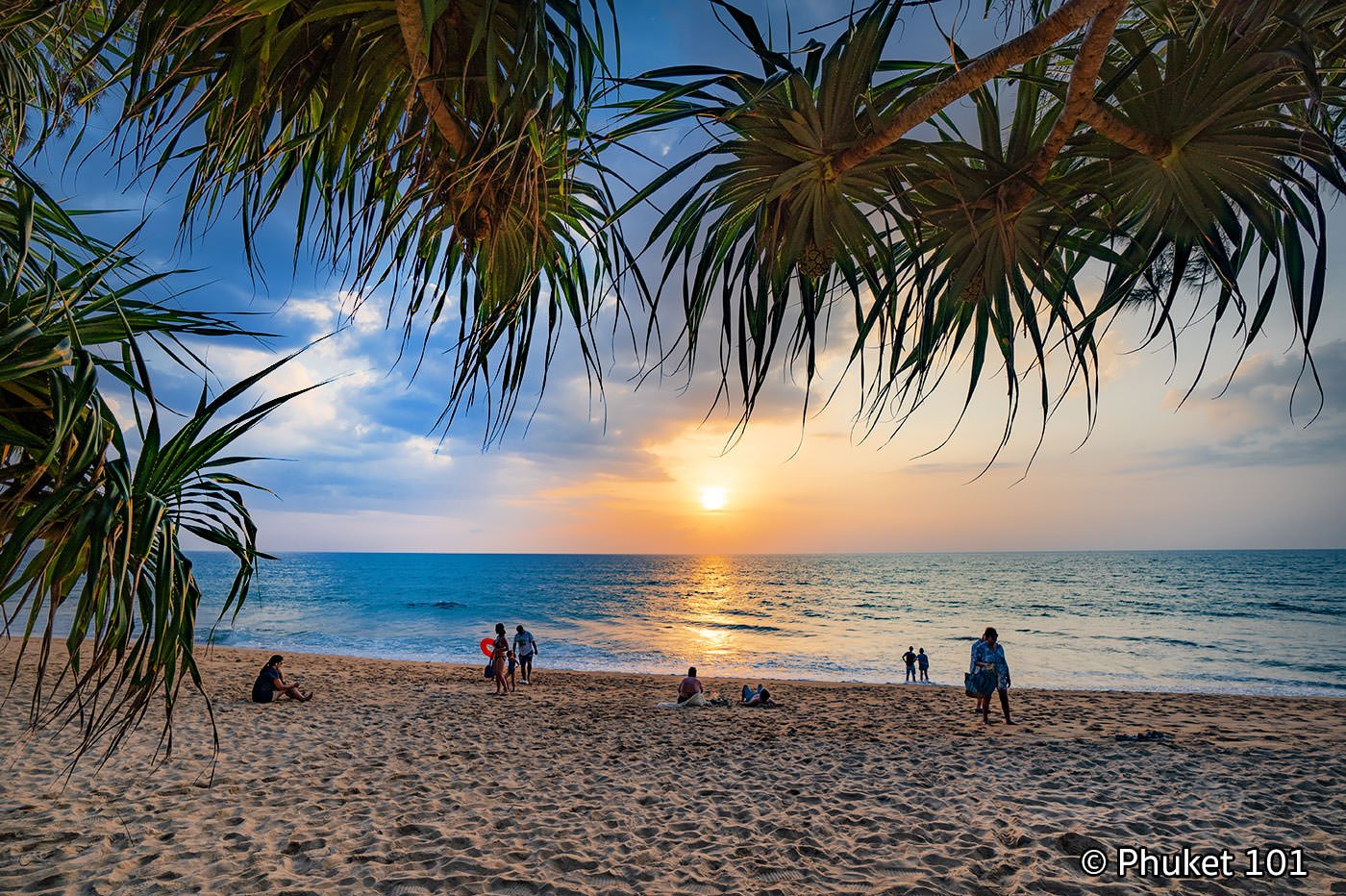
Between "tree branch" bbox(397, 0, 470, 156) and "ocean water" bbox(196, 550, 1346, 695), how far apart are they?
132 cm

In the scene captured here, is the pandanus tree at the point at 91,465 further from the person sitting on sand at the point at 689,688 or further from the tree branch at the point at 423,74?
the person sitting on sand at the point at 689,688

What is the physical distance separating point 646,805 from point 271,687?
6568 millimetres

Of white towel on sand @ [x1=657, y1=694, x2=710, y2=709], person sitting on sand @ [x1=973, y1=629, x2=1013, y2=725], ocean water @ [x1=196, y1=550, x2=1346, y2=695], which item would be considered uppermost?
person sitting on sand @ [x1=973, y1=629, x2=1013, y2=725]

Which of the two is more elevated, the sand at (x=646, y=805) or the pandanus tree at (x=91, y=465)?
the pandanus tree at (x=91, y=465)

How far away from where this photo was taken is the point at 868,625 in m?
28.8

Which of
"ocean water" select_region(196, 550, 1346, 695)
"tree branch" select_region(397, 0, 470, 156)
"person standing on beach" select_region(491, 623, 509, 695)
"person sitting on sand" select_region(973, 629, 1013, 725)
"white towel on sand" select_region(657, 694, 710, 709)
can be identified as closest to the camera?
"tree branch" select_region(397, 0, 470, 156)

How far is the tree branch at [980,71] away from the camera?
1.49m

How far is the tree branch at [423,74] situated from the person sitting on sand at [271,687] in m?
9.29

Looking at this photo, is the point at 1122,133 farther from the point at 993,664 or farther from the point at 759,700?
the point at 759,700

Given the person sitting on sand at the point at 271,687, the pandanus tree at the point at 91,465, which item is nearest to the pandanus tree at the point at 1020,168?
the pandanus tree at the point at 91,465

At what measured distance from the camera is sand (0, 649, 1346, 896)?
12.5ft

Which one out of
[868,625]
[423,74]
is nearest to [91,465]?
[423,74]

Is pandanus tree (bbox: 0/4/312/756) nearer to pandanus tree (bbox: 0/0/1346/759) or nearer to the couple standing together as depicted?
pandanus tree (bbox: 0/0/1346/759)

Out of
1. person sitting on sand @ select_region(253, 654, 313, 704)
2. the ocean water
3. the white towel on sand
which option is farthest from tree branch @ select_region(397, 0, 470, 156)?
the white towel on sand
